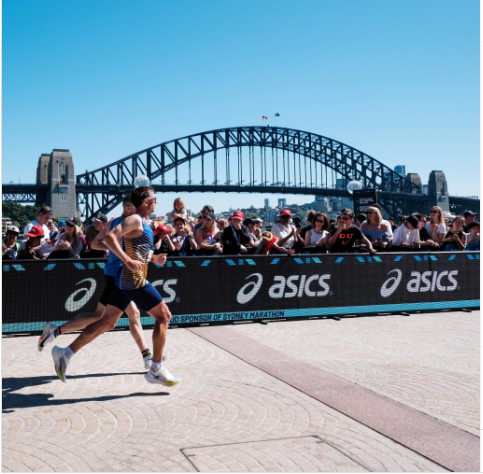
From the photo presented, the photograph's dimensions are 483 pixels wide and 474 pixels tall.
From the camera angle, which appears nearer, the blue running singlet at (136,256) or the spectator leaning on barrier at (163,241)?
the blue running singlet at (136,256)

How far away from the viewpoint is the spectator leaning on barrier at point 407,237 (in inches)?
399

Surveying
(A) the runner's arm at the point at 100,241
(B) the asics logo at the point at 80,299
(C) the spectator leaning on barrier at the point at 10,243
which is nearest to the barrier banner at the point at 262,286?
(B) the asics logo at the point at 80,299

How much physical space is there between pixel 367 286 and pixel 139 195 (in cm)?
559

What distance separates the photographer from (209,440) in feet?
12.5

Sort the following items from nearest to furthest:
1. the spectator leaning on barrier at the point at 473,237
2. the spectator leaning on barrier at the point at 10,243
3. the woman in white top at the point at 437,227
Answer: the spectator leaning on barrier at the point at 10,243 < the spectator leaning on barrier at the point at 473,237 < the woman in white top at the point at 437,227

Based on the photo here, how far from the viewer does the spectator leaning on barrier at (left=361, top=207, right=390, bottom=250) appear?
10.1 meters

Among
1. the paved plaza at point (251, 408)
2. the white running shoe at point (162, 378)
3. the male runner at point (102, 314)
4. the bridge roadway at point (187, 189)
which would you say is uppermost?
the bridge roadway at point (187, 189)

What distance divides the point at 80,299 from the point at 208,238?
235 cm

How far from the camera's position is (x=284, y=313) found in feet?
29.6

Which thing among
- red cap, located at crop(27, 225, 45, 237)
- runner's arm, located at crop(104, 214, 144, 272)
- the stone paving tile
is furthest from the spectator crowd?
runner's arm, located at crop(104, 214, 144, 272)

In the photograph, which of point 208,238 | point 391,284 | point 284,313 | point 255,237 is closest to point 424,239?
point 391,284

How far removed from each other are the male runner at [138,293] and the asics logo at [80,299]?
119 inches

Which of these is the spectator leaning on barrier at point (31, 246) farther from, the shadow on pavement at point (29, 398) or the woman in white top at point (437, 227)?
the woman in white top at point (437, 227)

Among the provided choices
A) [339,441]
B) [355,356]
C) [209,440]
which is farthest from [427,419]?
[355,356]
